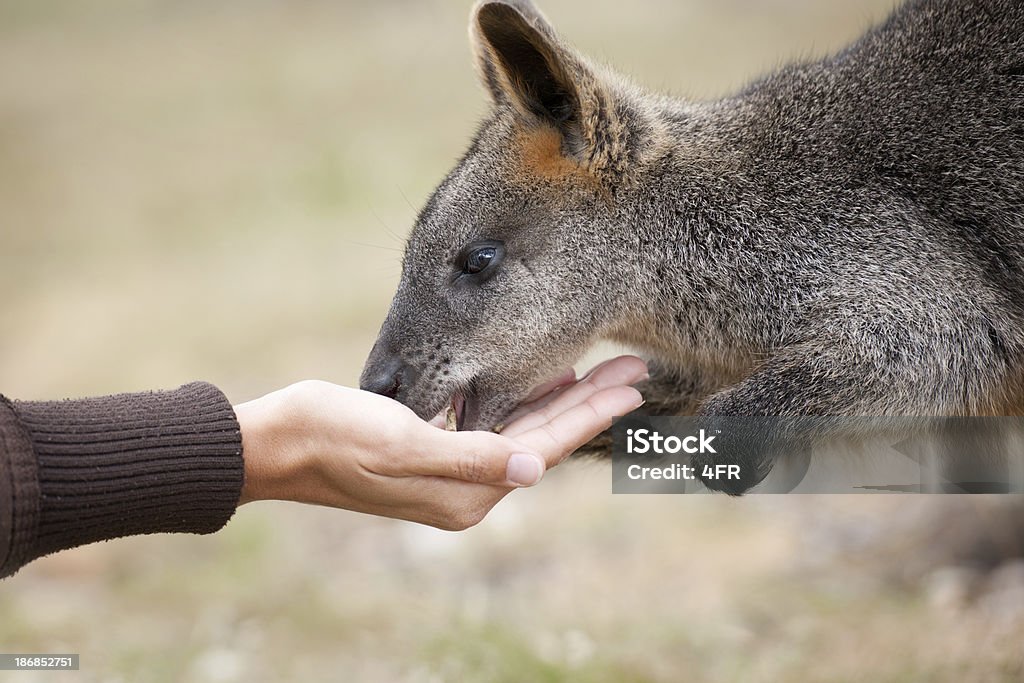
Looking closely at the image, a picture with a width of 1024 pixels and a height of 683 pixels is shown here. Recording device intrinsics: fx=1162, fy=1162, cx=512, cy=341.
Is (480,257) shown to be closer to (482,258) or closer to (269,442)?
(482,258)

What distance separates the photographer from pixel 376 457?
10.9ft

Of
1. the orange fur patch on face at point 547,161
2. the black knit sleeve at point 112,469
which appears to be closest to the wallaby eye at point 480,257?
the orange fur patch on face at point 547,161

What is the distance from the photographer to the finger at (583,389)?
3.74 metres

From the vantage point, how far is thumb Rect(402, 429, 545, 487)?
10.8 ft

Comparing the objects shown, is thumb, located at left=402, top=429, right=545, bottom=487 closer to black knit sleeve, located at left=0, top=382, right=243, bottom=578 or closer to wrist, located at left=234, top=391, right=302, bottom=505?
wrist, located at left=234, top=391, right=302, bottom=505

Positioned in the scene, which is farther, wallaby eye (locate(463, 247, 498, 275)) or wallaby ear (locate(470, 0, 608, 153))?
wallaby eye (locate(463, 247, 498, 275))

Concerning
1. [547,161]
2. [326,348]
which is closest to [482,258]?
[547,161]

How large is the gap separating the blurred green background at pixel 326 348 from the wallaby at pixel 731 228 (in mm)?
462

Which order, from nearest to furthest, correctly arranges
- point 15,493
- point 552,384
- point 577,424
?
point 15,493 < point 577,424 < point 552,384

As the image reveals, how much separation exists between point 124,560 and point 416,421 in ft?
13.4

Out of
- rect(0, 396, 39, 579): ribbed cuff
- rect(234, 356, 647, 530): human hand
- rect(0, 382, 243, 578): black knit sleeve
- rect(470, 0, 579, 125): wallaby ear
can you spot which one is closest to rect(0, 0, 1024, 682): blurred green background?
rect(470, 0, 579, 125): wallaby ear

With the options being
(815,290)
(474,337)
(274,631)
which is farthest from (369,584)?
(815,290)

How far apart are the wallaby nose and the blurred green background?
453 mm

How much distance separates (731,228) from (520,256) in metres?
0.72
